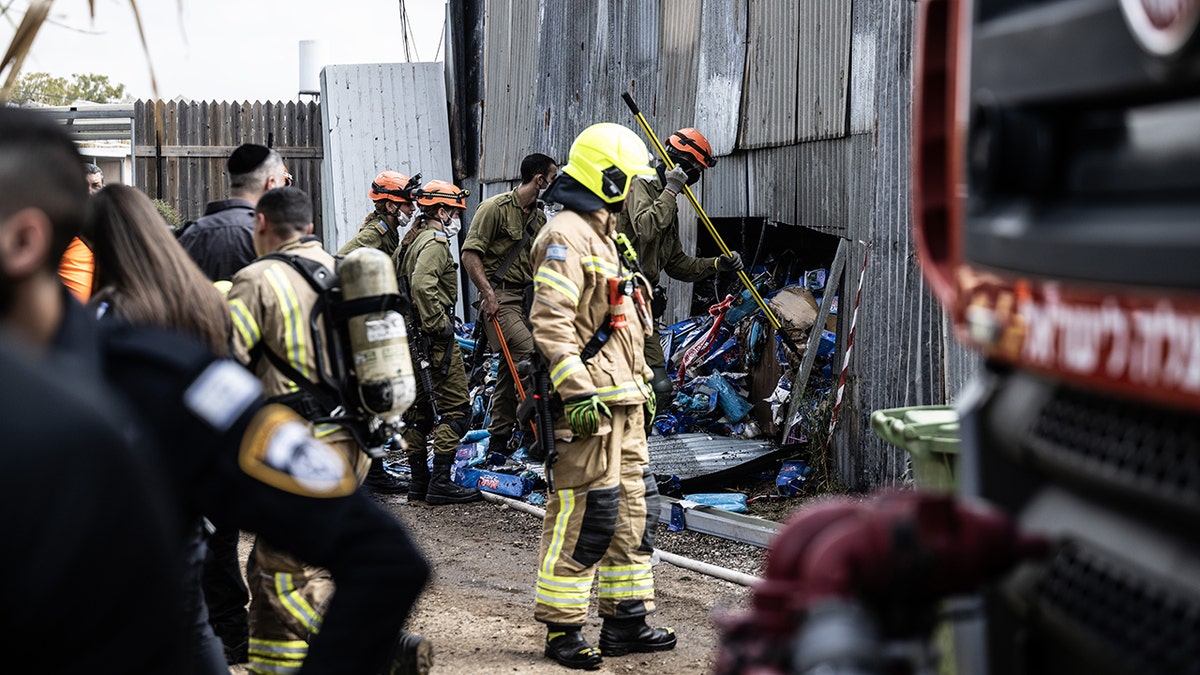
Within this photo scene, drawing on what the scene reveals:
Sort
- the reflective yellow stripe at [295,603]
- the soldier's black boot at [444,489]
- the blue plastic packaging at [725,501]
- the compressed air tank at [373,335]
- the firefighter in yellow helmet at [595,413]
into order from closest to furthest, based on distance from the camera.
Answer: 1. the reflective yellow stripe at [295,603]
2. the compressed air tank at [373,335]
3. the firefighter in yellow helmet at [595,413]
4. the blue plastic packaging at [725,501]
5. the soldier's black boot at [444,489]

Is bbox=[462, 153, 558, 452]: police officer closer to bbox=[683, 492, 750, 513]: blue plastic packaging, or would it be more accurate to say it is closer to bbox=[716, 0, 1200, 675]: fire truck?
bbox=[683, 492, 750, 513]: blue plastic packaging

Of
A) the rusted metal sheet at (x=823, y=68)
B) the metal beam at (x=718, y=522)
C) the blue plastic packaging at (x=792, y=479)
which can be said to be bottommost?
the metal beam at (x=718, y=522)

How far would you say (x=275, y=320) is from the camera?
469 centimetres

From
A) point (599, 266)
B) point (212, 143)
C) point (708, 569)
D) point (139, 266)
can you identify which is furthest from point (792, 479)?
point (212, 143)

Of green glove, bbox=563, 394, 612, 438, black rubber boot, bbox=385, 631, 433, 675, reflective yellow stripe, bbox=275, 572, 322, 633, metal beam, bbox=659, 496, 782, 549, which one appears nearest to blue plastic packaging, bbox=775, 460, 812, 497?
metal beam, bbox=659, 496, 782, 549

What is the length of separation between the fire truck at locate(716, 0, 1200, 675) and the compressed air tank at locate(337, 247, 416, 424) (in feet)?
10.6

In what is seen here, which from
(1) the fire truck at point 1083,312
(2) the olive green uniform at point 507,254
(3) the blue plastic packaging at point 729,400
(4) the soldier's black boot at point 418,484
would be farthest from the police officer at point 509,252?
(1) the fire truck at point 1083,312

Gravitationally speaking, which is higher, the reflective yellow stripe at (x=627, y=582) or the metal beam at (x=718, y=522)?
the reflective yellow stripe at (x=627, y=582)

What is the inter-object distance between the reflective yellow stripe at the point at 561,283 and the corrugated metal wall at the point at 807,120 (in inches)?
81.2

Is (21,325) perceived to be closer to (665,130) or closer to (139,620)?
(139,620)

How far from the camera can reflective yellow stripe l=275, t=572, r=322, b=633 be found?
4.60 meters

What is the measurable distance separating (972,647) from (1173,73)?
0.86 m

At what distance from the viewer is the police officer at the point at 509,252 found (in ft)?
32.5

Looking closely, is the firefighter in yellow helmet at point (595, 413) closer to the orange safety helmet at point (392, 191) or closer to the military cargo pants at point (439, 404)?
the military cargo pants at point (439, 404)
